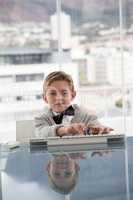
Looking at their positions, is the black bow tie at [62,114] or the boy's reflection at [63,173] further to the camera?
the black bow tie at [62,114]

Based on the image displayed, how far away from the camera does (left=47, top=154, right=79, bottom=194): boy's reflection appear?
3.71 feet

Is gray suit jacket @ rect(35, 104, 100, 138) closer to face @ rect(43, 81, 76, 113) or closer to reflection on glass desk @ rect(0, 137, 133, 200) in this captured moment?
face @ rect(43, 81, 76, 113)

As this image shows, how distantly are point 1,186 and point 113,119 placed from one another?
134 inches

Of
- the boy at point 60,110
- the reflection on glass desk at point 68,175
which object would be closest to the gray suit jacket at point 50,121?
the boy at point 60,110

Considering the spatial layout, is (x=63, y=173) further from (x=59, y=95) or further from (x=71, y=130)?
(x=59, y=95)

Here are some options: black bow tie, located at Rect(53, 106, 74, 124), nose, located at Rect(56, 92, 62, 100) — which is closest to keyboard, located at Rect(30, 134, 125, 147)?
black bow tie, located at Rect(53, 106, 74, 124)

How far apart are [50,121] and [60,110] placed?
0.09 meters

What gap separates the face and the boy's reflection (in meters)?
0.48

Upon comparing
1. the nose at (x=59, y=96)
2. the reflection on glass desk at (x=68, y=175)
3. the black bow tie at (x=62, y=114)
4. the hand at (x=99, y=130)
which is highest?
the nose at (x=59, y=96)

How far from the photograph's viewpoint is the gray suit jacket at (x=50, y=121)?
72.6 inches

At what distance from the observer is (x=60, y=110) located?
78.8 inches

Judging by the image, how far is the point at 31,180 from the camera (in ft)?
4.00

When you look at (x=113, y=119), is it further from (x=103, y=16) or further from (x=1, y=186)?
(x=1, y=186)

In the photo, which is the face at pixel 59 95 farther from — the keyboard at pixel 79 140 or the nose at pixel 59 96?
the keyboard at pixel 79 140
